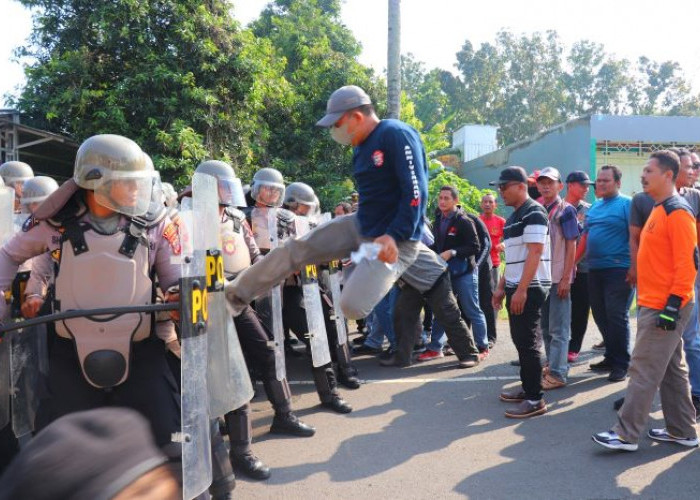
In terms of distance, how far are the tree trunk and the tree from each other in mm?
4413

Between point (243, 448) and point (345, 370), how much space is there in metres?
2.03

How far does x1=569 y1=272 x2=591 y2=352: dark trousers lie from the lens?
6.56m

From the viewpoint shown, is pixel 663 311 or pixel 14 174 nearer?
pixel 663 311

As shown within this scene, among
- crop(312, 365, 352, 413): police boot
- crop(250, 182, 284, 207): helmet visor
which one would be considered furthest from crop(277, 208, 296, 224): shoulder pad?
crop(312, 365, 352, 413): police boot

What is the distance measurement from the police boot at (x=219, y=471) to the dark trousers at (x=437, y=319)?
3671 mm

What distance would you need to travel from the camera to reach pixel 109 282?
8.72ft

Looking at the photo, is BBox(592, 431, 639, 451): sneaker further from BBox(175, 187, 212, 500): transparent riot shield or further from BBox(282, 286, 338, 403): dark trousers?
BBox(175, 187, 212, 500): transparent riot shield

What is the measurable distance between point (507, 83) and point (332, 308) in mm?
45373

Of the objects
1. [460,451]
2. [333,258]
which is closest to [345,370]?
[460,451]

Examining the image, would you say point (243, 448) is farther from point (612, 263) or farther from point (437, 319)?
point (612, 263)

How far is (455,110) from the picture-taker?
47.3 meters

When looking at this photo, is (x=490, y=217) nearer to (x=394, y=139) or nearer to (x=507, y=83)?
(x=394, y=139)

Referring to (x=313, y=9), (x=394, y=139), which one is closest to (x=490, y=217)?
(x=394, y=139)

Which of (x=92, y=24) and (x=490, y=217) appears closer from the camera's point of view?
(x=490, y=217)
